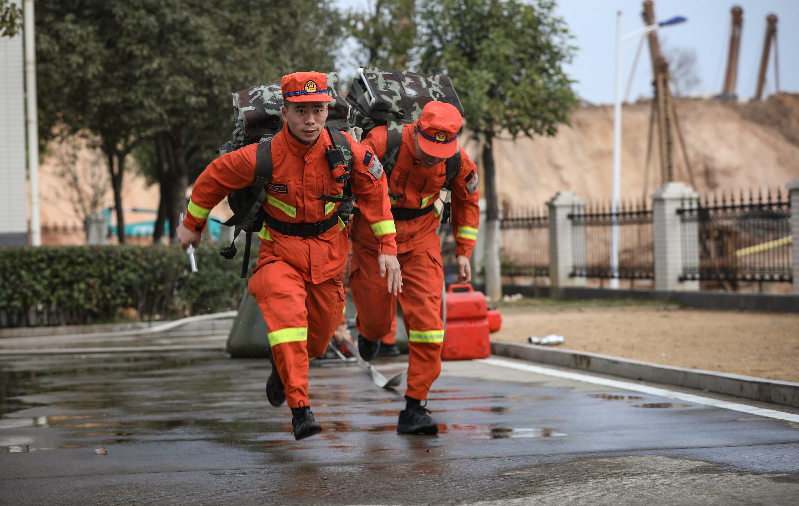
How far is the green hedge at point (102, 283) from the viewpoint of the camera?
52.4 feet

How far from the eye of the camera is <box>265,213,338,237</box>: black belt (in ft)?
18.4

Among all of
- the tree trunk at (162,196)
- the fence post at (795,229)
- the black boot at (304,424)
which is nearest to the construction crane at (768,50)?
the tree trunk at (162,196)

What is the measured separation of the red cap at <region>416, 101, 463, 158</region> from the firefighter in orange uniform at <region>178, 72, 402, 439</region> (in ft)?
1.32

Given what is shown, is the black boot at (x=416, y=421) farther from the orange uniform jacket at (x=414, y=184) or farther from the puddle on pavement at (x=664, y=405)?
the puddle on pavement at (x=664, y=405)

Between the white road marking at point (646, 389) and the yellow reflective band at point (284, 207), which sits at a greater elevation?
the yellow reflective band at point (284, 207)

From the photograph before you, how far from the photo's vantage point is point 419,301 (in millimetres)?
6098

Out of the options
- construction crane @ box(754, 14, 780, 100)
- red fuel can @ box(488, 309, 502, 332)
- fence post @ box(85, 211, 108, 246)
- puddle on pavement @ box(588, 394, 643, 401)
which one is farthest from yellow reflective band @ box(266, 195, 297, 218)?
A: construction crane @ box(754, 14, 780, 100)

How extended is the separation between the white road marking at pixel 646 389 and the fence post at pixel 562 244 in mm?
12194

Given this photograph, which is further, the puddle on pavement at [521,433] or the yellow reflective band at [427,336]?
the yellow reflective band at [427,336]

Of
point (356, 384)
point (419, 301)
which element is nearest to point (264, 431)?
point (419, 301)

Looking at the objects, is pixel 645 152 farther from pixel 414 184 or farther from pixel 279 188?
pixel 279 188

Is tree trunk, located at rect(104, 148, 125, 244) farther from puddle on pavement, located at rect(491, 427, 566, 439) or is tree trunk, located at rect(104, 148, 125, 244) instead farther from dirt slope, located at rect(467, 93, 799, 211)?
dirt slope, located at rect(467, 93, 799, 211)

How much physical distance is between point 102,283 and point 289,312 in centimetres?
1198

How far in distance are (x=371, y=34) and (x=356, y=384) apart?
19.8 meters
